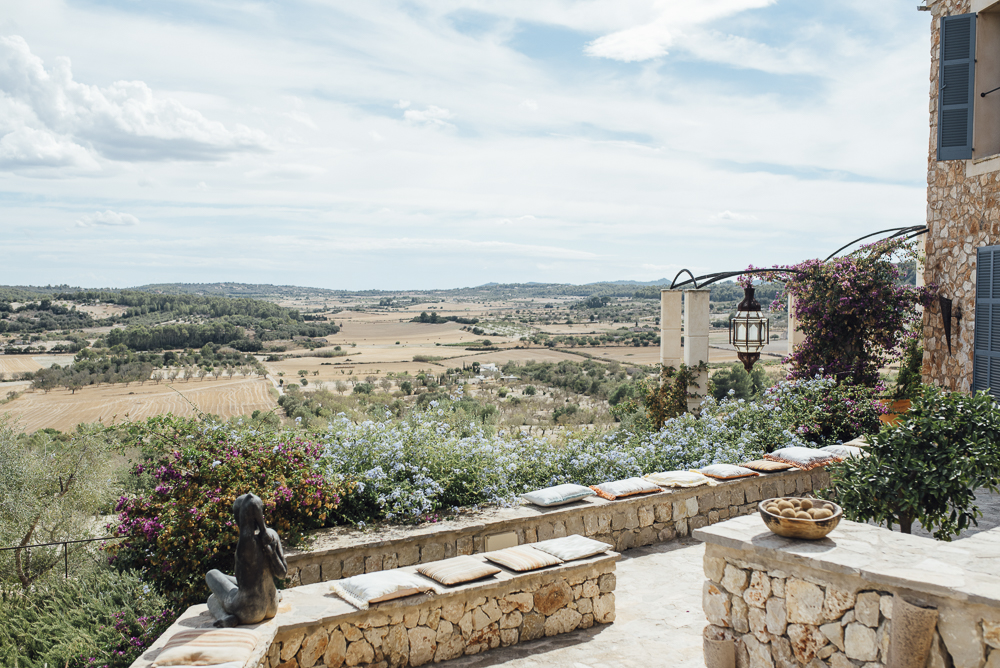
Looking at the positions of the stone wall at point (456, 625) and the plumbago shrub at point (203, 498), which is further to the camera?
the plumbago shrub at point (203, 498)

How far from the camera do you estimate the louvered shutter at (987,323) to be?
6984 millimetres

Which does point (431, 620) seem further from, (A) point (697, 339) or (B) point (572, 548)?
(A) point (697, 339)

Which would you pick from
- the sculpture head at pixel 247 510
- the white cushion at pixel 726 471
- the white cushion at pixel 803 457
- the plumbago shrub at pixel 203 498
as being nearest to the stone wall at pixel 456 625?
the sculpture head at pixel 247 510

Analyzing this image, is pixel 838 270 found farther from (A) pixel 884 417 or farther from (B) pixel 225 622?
(B) pixel 225 622

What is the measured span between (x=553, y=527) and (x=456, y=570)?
142 cm

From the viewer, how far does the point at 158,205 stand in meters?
30.8

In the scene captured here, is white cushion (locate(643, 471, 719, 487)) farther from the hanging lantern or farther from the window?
the window

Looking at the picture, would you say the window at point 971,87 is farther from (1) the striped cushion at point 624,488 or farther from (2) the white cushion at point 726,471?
(1) the striped cushion at point 624,488

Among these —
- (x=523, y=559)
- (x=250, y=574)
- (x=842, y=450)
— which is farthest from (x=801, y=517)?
(x=842, y=450)

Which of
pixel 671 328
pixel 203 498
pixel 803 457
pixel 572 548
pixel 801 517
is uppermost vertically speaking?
pixel 671 328

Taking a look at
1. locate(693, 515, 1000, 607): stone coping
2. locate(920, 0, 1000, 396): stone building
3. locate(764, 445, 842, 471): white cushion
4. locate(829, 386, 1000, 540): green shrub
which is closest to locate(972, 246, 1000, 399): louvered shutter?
locate(920, 0, 1000, 396): stone building

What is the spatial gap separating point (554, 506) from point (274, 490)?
2.25 meters

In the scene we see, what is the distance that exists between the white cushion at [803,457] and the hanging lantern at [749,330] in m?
1.01

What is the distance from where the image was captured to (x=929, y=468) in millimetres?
4309
